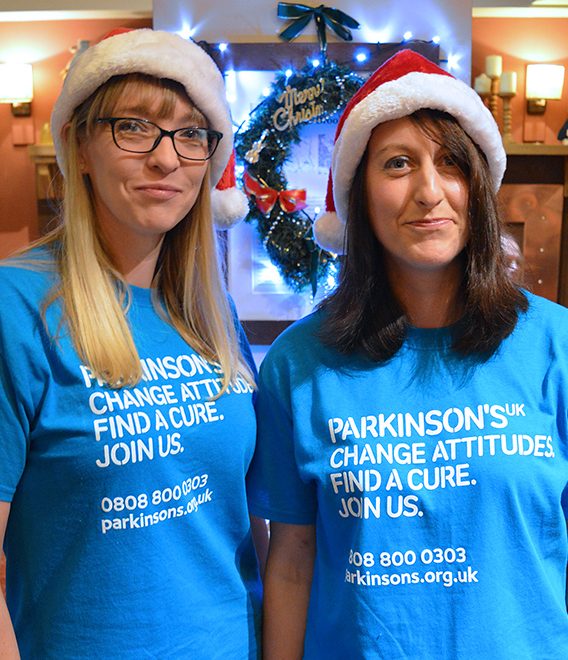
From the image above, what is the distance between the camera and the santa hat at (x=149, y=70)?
1.20 m

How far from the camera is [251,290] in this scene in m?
3.50

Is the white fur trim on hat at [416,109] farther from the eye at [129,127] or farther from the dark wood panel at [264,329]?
the dark wood panel at [264,329]

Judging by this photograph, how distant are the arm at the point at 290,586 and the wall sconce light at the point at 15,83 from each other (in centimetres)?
360

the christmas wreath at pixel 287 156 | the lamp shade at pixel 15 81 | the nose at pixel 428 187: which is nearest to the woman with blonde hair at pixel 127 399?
the nose at pixel 428 187

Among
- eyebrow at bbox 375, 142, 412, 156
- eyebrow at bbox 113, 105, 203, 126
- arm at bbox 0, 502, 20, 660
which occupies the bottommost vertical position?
arm at bbox 0, 502, 20, 660

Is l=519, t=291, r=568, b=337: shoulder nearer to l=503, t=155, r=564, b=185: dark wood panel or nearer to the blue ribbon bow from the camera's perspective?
the blue ribbon bow

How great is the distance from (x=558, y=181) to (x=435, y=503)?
11.9 ft

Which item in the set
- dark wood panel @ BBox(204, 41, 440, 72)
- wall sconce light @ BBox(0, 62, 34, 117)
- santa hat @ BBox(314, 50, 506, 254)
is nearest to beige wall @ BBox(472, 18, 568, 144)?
dark wood panel @ BBox(204, 41, 440, 72)

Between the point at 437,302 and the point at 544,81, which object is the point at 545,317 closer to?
the point at 437,302

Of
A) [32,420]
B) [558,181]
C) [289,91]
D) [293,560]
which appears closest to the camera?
[32,420]


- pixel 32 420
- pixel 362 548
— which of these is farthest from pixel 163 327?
pixel 362 548

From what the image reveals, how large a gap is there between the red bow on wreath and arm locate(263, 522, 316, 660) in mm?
2297

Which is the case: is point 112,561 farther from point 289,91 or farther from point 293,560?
point 289,91

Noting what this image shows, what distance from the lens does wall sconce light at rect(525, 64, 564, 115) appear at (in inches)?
161
